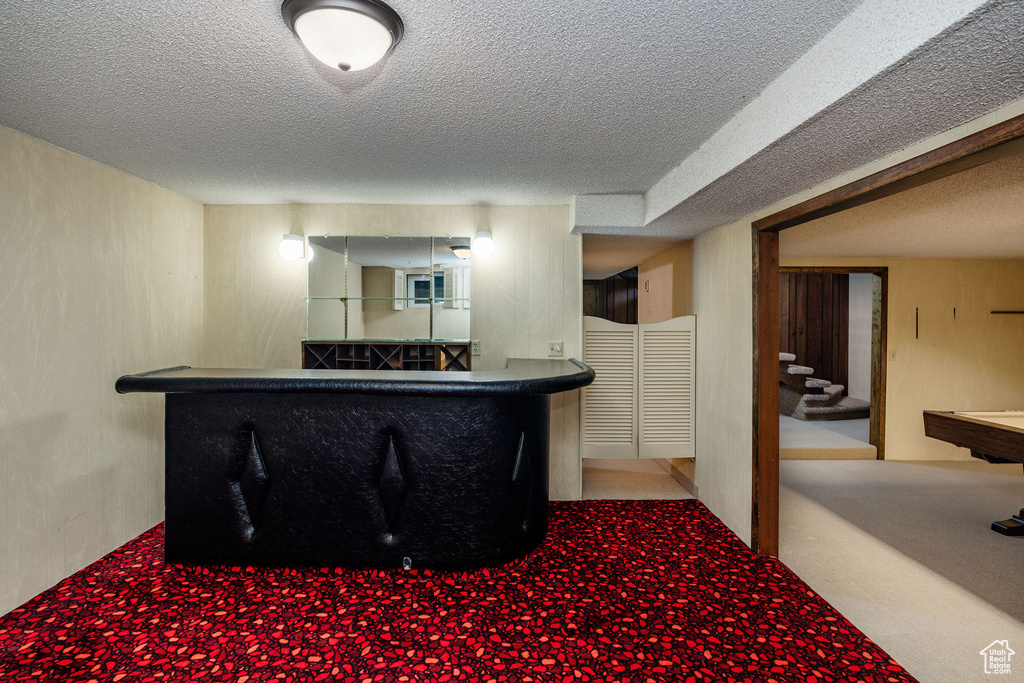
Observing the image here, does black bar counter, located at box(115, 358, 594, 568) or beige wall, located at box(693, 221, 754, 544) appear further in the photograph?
beige wall, located at box(693, 221, 754, 544)

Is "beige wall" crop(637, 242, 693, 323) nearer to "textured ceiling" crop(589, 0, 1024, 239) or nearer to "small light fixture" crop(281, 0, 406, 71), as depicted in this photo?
"textured ceiling" crop(589, 0, 1024, 239)

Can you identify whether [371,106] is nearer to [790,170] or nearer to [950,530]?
[790,170]

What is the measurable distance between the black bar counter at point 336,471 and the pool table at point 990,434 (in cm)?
239

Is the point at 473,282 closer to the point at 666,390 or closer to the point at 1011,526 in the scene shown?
the point at 666,390

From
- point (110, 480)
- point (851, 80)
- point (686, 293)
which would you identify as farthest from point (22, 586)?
point (686, 293)

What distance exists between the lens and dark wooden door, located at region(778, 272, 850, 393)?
7.57 metres

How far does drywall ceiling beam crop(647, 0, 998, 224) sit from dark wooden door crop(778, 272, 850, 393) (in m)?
6.52

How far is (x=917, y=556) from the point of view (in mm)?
2795

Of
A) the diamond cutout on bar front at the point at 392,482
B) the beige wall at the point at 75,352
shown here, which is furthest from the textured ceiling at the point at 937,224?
the beige wall at the point at 75,352

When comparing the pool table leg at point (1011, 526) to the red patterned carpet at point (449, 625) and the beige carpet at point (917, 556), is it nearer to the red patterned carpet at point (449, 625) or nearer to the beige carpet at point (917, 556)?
the beige carpet at point (917, 556)

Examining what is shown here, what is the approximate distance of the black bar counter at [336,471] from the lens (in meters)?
→ 2.39

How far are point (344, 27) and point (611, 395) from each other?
314cm

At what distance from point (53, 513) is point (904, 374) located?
279 inches

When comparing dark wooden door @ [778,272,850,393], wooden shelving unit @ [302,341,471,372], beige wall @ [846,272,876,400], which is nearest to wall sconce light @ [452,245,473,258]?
wooden shelving unit @ [302,341,471,372]
